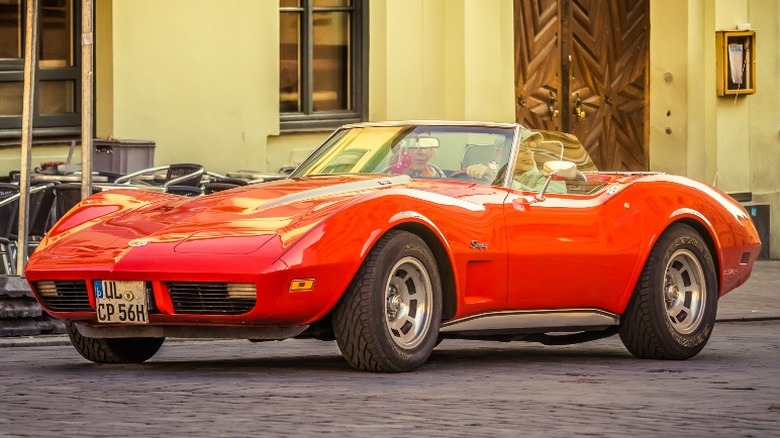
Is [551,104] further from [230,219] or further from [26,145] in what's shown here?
[230,219]

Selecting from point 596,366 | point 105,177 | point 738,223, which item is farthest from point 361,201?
point 105,177

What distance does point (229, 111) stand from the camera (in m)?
17.0

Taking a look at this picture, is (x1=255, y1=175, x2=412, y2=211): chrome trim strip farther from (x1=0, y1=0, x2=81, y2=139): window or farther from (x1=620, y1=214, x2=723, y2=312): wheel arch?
(x1=0, y1=0, x2=81, y2=139): window

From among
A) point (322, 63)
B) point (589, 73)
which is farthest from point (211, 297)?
point (589, 73)

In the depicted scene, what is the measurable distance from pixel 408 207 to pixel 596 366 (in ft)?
5.21

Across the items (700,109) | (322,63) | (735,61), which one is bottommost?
(700,109)

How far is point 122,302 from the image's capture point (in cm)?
896

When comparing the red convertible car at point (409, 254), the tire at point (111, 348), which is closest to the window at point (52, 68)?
the red convertible car at point (409, 254)

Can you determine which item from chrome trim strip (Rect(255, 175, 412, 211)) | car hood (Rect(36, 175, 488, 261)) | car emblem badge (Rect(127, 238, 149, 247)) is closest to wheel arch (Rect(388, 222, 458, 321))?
car hood (Rect(36, 175, 488, 261))

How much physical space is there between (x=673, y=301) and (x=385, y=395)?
3.23m

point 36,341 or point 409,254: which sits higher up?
point 409,254

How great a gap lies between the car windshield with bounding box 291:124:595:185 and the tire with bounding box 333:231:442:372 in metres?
1.06

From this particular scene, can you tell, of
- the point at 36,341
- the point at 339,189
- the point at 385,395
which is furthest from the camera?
the point at 36,341

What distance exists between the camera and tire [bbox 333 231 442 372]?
892cm
